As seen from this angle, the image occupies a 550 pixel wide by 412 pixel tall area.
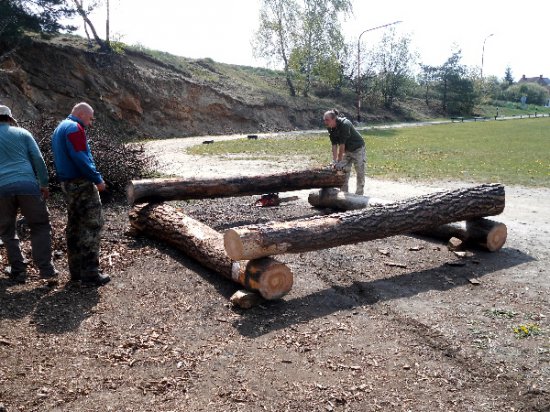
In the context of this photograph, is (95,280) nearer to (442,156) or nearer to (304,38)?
(442,156)

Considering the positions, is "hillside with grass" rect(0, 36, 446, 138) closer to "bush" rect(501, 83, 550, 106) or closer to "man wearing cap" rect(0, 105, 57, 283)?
"man wearing cap" rect(0, 105, 57, 283)

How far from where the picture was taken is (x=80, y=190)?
16.5ft

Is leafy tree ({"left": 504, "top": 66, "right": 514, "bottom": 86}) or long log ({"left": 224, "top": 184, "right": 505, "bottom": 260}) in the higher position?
leafy tree ({"left": 504, "top": 66, "right": 514, "bottom": 86})

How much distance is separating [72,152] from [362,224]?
10.5 feet

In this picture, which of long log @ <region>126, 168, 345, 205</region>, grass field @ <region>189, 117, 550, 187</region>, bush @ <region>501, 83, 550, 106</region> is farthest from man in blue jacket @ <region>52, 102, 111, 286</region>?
bush @ <region>501, 83, 550, 106</region>

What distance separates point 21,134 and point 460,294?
4791mm

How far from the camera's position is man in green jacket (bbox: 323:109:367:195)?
8.72 m

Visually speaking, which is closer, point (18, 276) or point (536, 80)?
point (18, 276)

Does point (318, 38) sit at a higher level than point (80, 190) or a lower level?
higher

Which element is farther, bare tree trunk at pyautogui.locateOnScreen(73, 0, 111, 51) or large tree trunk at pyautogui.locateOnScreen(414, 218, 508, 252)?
bare tree trunk at pyautogui.locateOnScreen(73, 0, 111, 51)

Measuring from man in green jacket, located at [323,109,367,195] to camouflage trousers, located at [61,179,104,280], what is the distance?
15.3 ft

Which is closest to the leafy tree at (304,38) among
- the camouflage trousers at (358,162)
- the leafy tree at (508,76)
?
the camouflage trousers at (358,162)

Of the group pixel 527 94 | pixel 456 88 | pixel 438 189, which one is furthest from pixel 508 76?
pixel 438 189

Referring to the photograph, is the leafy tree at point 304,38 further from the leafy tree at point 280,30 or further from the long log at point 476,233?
the long log at point 476,233
